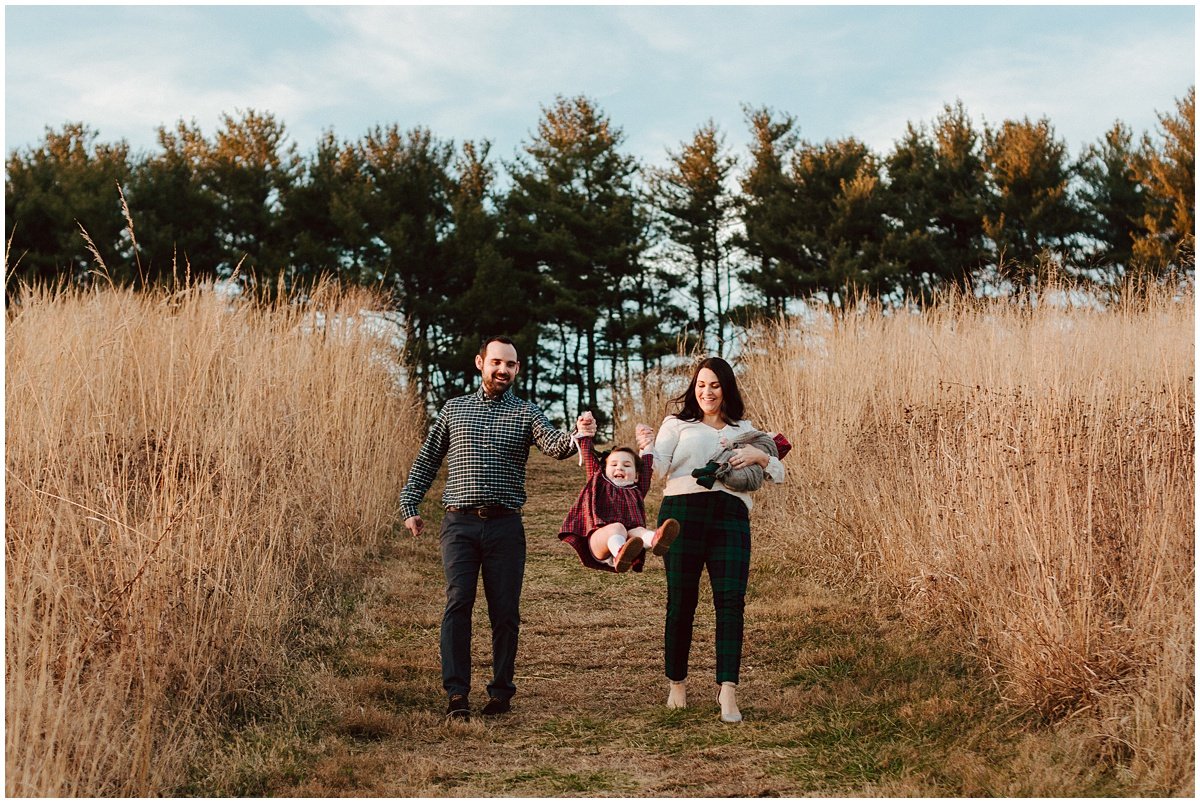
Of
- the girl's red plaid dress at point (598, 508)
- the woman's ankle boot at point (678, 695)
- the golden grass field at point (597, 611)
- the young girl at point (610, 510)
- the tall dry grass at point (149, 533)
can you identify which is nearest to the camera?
the tall dry grass at point (149, 533)

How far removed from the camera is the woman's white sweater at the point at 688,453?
4547mm

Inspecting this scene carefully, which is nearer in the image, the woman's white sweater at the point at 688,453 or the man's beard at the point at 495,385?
the woman's white sweater at the point at 688,453

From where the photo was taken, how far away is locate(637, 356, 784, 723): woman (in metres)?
4.47

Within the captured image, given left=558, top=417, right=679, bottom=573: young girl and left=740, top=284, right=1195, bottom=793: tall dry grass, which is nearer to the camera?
left=740, top=284, right=1195, bottom=793: tall dry grass

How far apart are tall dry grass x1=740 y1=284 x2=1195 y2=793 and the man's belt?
240 centimetres

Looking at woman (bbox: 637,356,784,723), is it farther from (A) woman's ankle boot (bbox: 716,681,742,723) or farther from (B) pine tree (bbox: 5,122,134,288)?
(B) pine tree (bbox: 5,122,134,288)

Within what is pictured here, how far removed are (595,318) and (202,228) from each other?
8630mm

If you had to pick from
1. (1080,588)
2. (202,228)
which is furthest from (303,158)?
(1080,588)

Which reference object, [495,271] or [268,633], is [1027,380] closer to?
[268,633]

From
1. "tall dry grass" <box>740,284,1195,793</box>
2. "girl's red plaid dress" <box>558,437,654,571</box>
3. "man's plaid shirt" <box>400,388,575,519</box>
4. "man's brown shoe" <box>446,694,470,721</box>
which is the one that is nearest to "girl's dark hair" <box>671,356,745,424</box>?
"girl's red plaid dress" <box>558,437,654,571</box>

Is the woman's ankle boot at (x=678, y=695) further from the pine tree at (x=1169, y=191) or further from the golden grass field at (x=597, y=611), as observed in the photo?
the pine tree at (x=1169, y=191)

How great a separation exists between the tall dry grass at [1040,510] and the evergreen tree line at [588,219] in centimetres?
1258

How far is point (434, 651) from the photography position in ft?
19.5

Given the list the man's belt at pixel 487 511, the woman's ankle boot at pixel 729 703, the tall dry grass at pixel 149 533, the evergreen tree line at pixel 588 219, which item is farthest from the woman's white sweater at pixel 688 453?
the evergreen tree line at pixel 588 219
